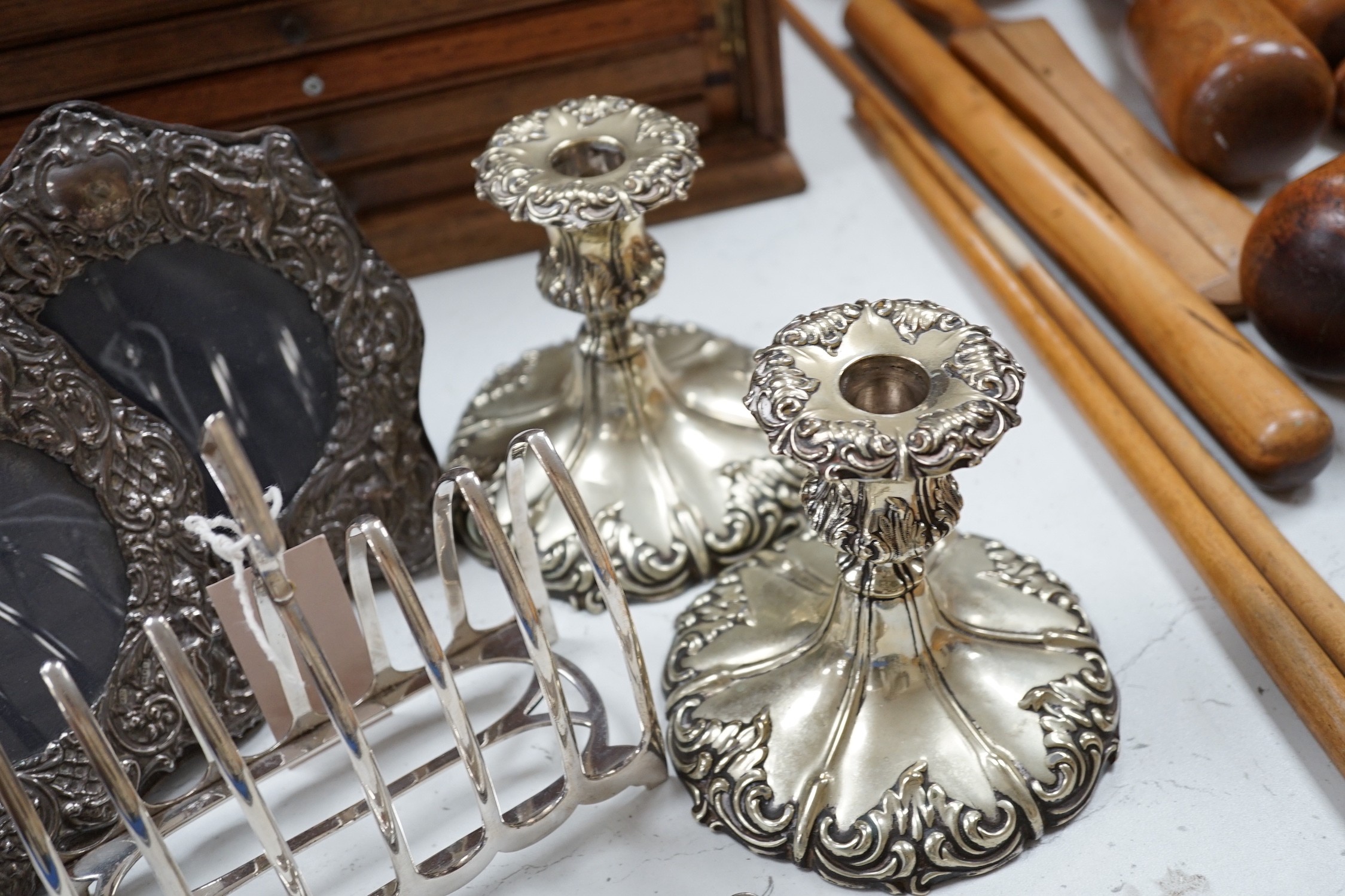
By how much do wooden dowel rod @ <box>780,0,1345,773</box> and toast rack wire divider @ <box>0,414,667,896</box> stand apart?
1.39ft

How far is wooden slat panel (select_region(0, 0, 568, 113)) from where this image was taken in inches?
45.7

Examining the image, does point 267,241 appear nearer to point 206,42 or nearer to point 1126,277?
point 206,42

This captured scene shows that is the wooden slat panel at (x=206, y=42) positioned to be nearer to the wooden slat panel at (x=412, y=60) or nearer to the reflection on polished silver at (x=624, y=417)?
the wooden slat panel at (x=412, y=60)

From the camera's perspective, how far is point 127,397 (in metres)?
0.89

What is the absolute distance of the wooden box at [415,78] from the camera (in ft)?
3.85

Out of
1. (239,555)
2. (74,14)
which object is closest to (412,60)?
(74,14)

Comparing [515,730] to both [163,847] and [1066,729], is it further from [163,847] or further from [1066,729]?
[1066,729]

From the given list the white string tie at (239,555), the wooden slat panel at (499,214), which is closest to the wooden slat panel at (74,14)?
the wooden slat panel at (499,214)

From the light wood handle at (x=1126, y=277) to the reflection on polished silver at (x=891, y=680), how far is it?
0.25 m

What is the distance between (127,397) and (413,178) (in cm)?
53

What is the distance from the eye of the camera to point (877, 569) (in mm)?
832

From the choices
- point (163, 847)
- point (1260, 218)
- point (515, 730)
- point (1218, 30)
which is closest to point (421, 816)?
point (515, 730)

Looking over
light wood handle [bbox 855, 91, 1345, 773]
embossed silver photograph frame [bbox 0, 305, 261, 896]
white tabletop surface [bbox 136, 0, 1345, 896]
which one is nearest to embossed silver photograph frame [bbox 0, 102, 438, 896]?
embossed silver photograph frame [bbox 0, 305, 261, 896]

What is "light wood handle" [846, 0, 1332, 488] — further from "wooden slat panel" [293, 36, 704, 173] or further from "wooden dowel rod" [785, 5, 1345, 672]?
"wooden slat panel" [293, 36, 704, 173]
